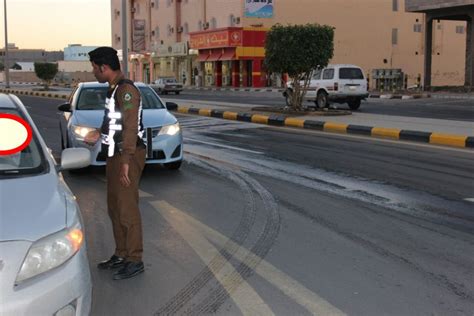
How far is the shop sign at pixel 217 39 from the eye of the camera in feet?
173

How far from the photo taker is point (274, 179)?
898cm

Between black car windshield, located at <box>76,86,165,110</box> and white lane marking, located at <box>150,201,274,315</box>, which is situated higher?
black car windshield, located at <box>76,86,165,110</box>

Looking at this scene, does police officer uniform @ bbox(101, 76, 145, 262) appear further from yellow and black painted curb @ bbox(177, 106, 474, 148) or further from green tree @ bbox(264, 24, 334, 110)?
green tree @ bbox(264, 24, 334, 110)

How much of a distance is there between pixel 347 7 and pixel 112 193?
183 feet

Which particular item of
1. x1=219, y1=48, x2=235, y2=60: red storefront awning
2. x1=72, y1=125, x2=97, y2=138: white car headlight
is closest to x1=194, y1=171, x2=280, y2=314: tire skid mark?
x1=72, y1=125, x2=97, y2=138: white car headlight

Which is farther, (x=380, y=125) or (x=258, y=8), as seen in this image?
(x=258, y=8)

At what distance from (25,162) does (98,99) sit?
6412mm

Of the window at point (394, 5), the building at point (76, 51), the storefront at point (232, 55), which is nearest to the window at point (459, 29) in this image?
the window at point (394, 5)

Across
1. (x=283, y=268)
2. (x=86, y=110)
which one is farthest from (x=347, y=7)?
(x=283, y=268)

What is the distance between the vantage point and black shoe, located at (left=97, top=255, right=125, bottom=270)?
4828 millimetres

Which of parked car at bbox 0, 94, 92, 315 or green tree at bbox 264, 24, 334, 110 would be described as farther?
green tree at bbox 264, 24, 334, 110

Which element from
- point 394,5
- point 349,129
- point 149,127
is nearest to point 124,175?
point 149,127

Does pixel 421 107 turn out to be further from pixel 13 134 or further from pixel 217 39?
pixel 217 39

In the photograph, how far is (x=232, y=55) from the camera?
176ft
